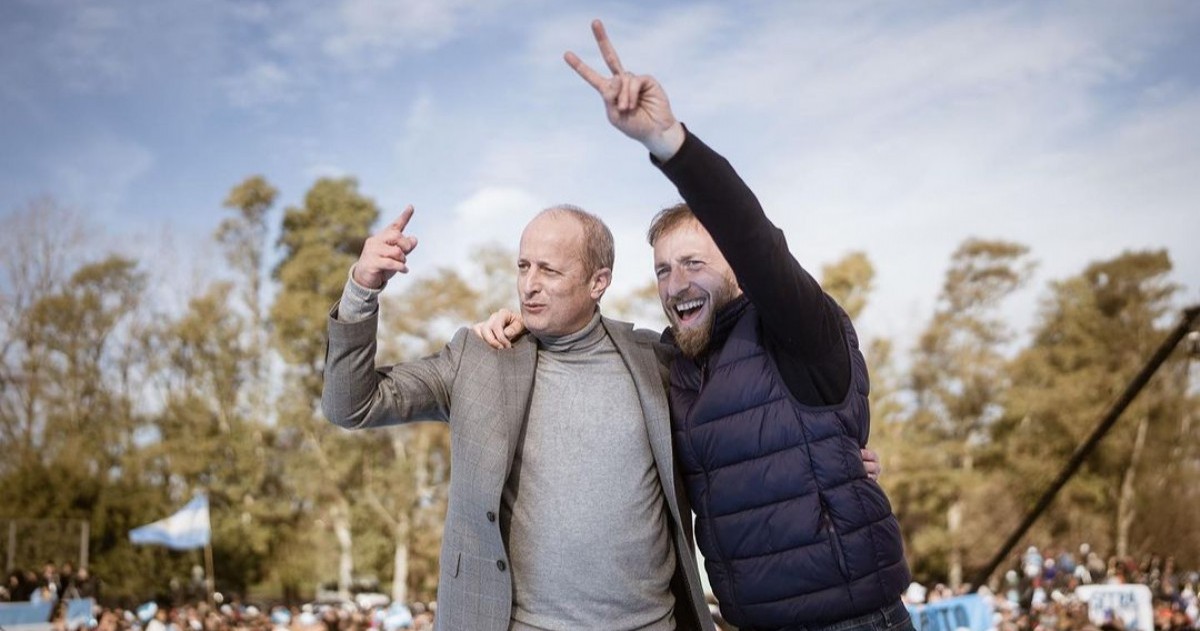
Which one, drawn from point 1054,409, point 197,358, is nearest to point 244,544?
point 197,358

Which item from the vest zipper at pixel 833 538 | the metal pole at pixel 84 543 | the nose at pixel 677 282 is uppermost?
the nose at pixel 677 282

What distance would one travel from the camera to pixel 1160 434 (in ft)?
106

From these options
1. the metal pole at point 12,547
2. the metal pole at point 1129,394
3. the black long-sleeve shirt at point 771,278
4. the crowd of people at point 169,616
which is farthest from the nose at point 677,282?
the metal pole at point 12,547

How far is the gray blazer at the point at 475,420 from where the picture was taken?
10.2 feet

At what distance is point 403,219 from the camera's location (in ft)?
10.3

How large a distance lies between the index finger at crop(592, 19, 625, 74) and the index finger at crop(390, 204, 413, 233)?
758 mm

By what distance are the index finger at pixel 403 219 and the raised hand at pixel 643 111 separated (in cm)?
78

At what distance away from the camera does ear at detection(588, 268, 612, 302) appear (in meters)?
3.46

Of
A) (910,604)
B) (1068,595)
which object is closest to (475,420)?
(910,604)

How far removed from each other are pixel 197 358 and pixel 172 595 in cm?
644

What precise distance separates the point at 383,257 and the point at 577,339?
2.45ft

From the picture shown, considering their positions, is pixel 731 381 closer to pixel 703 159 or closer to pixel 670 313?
pixel 670 313

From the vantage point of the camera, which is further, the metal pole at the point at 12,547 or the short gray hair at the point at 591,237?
the metal pole at the point at 12,547

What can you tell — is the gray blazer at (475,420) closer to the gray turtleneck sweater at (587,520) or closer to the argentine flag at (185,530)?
the gray turtleneck sweater at (587,520)
